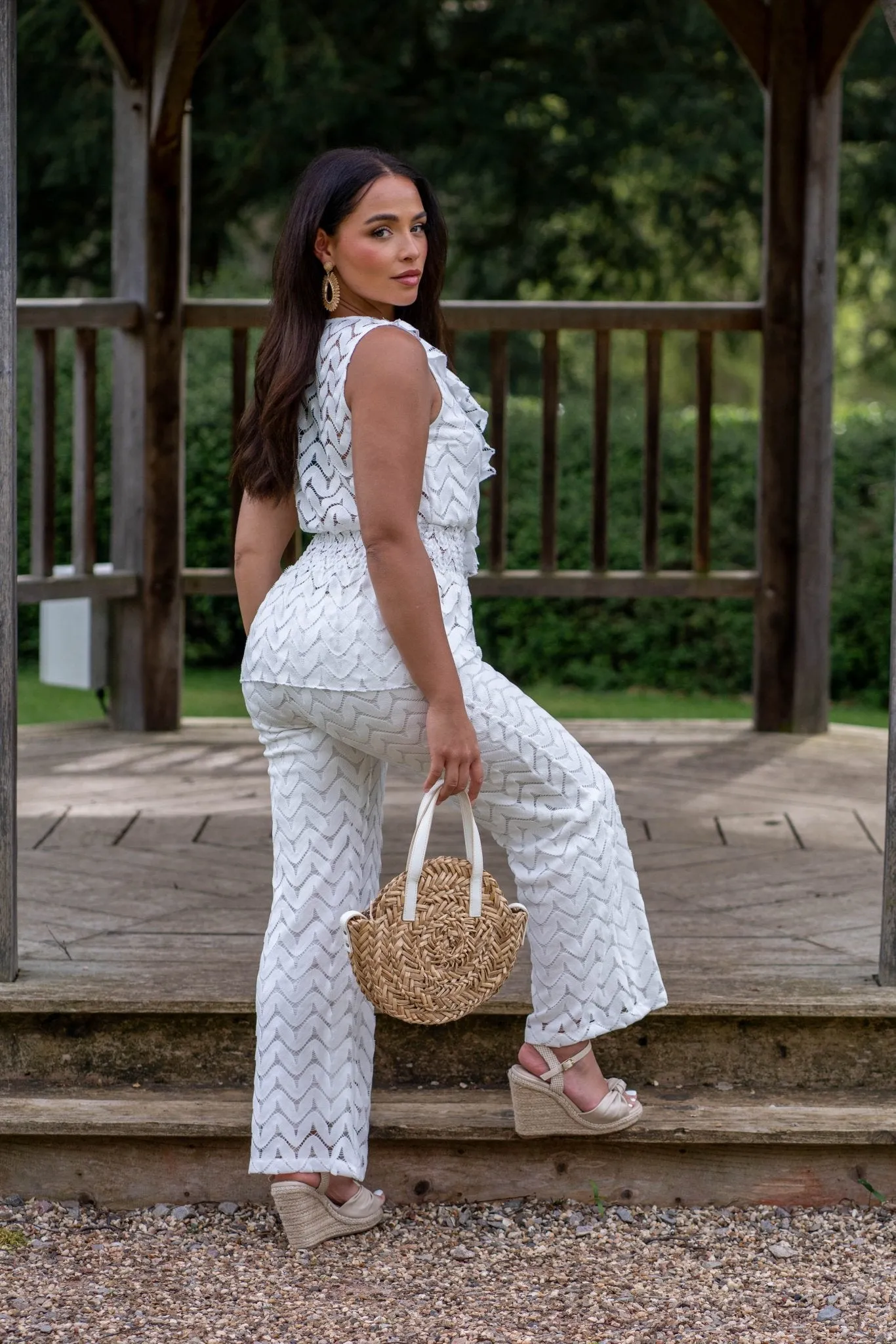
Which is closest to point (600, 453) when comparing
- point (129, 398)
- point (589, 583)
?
point (589, 583)

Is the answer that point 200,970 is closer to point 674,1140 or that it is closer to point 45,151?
point 674,1140

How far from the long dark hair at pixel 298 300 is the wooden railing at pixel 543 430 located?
288 centimetres

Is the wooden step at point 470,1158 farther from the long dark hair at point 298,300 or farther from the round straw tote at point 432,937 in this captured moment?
the long dark hair at point 298,300

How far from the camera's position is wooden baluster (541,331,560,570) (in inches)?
219

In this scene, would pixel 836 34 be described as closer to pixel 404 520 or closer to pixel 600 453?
pixel 600 453

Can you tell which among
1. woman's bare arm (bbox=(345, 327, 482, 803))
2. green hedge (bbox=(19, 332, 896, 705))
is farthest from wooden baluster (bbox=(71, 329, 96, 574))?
woman's bare arm (bbox=(345, 327, 482, 803))

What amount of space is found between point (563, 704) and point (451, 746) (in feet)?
19.0

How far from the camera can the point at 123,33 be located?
529cm

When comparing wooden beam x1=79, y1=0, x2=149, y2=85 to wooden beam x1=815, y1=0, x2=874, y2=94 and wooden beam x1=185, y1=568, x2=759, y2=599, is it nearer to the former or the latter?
wooden beam x1=185, y1=568, x2=759, y2=599

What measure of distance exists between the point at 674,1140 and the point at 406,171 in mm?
1535

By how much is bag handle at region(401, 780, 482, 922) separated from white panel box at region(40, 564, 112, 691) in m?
3.41

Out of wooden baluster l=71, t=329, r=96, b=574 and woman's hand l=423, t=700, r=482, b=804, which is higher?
wooden baluster l=71, t=329, r=96, b=574

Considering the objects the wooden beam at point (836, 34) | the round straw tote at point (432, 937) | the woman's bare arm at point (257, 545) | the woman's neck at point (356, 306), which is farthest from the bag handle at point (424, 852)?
the wooden beam at point (836, 34)

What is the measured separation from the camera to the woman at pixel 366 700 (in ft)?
7.64
